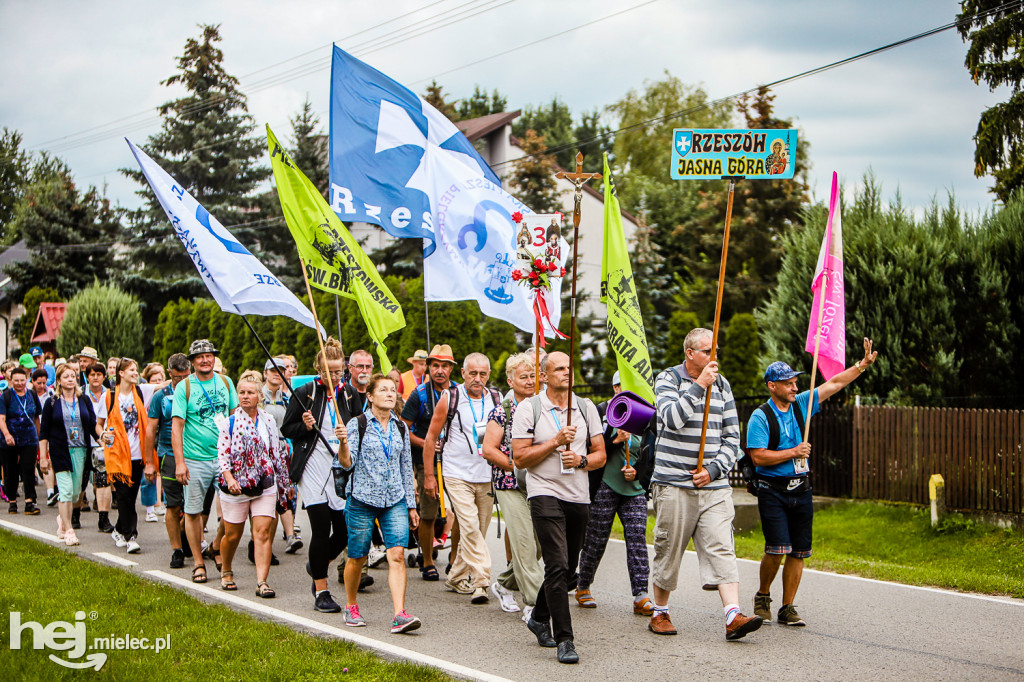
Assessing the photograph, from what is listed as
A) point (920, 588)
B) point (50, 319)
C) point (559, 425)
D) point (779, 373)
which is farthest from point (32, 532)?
point (50, 319)

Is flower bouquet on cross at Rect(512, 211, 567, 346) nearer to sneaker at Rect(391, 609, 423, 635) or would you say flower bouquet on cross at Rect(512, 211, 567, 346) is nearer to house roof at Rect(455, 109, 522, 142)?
sneaker at Rect(391, 609, 423, 635)

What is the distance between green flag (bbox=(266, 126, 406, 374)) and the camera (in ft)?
26.3

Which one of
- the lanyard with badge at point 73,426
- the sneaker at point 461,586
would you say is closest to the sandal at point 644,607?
the sneaker at point 461,586

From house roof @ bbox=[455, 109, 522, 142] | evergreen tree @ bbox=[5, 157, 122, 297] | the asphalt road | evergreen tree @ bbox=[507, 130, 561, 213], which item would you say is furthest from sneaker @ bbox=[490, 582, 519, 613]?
evergreen tree @ bbox=[5, 157, 122, 297]

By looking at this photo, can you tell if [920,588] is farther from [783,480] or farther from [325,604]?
[325,604]

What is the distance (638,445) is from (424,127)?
13.9 ft

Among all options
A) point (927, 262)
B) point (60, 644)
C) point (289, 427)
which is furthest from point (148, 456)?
point (927, 262)

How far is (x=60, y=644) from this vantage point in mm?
5879

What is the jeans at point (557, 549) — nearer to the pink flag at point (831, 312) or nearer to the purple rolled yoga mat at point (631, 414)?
the purple rolled yoga mat at point (631, 414)

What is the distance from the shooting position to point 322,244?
8148 mm

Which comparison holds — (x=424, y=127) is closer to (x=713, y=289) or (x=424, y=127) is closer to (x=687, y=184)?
(x=713, y=289)

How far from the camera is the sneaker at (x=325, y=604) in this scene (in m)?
7.33

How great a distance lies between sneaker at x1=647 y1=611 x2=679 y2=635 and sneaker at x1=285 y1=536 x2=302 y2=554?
4.58m

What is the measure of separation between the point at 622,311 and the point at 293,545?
489 centimetres
